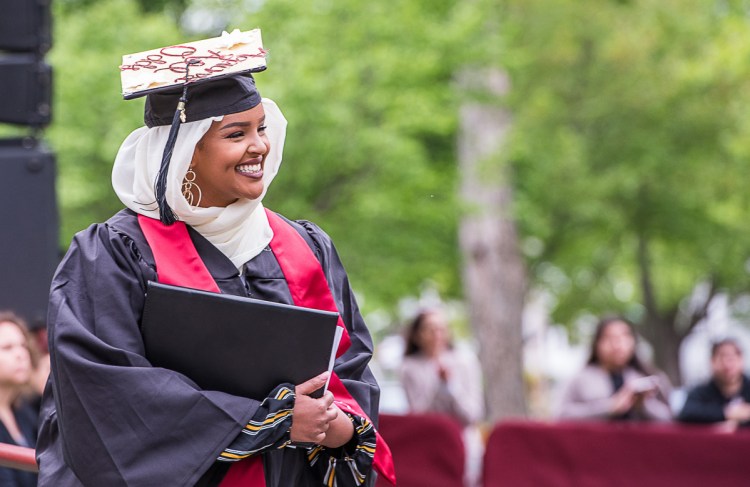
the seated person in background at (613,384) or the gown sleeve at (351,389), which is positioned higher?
the gown sleeve at (351,389)

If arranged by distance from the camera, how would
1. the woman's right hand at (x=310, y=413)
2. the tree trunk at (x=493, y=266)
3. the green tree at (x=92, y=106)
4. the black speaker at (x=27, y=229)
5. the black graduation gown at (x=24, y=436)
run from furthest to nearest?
1. the tree trunk at (x=493, y=266)
2. the green tree at (x=92, y=106)
3. the black speaker at (x=27, y=229)
4. the black graduation gown at (x=24, y=436)
5. the woman's right hand at (x=310, y=413)

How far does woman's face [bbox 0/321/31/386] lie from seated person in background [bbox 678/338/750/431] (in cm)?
439

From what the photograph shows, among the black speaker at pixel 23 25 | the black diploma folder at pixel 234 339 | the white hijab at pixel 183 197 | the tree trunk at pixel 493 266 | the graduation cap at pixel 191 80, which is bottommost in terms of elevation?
the tree trunk at pixel 493 266

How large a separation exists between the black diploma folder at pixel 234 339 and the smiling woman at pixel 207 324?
25 millimetres

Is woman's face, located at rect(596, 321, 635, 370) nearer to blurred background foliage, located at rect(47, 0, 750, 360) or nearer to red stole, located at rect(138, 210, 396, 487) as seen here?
blurred background foliage, located at rect(47, 0, 750, 360)

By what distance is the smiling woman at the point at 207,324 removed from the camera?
2.60 metres

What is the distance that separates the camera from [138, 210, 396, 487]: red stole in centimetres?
274

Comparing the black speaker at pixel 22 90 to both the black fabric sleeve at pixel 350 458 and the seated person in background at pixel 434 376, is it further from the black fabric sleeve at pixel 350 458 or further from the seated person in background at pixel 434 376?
the black fabric sleeve at pixel 350 458

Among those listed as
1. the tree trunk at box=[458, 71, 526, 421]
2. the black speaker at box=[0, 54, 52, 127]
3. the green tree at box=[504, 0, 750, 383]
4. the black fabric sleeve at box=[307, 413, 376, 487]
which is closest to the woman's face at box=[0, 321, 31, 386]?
the black speaker at box=[0, 54, 52, 127]

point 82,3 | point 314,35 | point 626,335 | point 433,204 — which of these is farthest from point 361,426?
point 82,3

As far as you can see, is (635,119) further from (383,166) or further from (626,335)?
(626,335)

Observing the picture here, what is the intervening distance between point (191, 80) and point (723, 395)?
5940 millimetres

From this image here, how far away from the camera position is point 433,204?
1331cm

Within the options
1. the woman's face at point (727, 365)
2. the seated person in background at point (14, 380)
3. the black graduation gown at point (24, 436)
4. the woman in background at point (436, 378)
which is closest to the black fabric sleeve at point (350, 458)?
the black graduation gown at point (24, 436)
